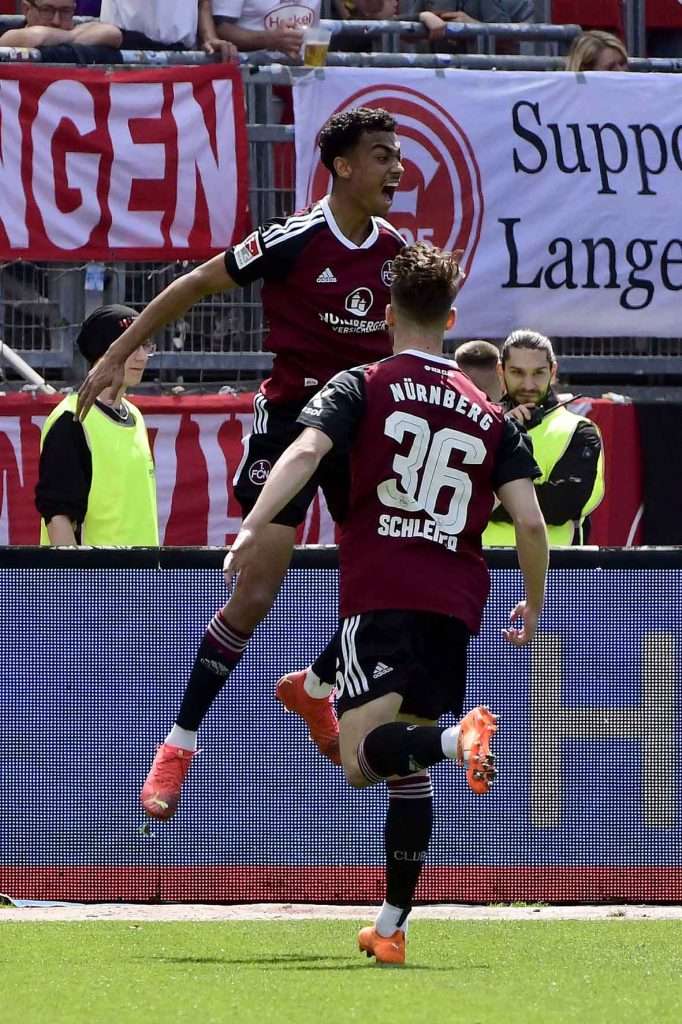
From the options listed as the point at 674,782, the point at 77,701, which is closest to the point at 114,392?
the point at 77,701

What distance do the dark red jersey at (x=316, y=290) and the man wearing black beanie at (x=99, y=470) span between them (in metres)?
1.75

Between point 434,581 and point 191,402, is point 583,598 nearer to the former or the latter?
point 434,581

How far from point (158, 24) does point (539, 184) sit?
7.52 ft

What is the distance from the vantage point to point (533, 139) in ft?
36.3

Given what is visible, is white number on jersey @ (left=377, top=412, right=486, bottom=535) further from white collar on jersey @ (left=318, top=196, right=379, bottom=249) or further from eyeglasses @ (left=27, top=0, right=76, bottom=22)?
eyeglasses @ (left=27, top=0, right=76, bottom=22)

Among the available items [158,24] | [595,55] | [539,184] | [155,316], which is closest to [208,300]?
[158,24]

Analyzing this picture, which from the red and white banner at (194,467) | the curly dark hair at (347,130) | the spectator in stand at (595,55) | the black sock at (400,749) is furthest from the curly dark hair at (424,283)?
the spectator in stand at (595,55)

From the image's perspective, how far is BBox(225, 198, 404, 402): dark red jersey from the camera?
22.0ft

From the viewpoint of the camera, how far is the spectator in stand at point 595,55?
11484 millimetres

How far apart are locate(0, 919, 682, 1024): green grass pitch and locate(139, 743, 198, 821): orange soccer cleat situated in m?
0.44

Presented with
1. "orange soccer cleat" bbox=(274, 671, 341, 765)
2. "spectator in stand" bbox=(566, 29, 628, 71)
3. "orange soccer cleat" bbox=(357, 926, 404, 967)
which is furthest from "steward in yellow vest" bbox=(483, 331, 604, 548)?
"spectator in stand" bbox=(566, 29, 628, 71)

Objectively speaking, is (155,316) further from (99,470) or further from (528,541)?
(99,470)

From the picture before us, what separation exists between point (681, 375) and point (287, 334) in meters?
5.81

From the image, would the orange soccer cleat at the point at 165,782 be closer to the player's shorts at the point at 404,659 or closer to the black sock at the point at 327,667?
the black sock at the point at 327,667
